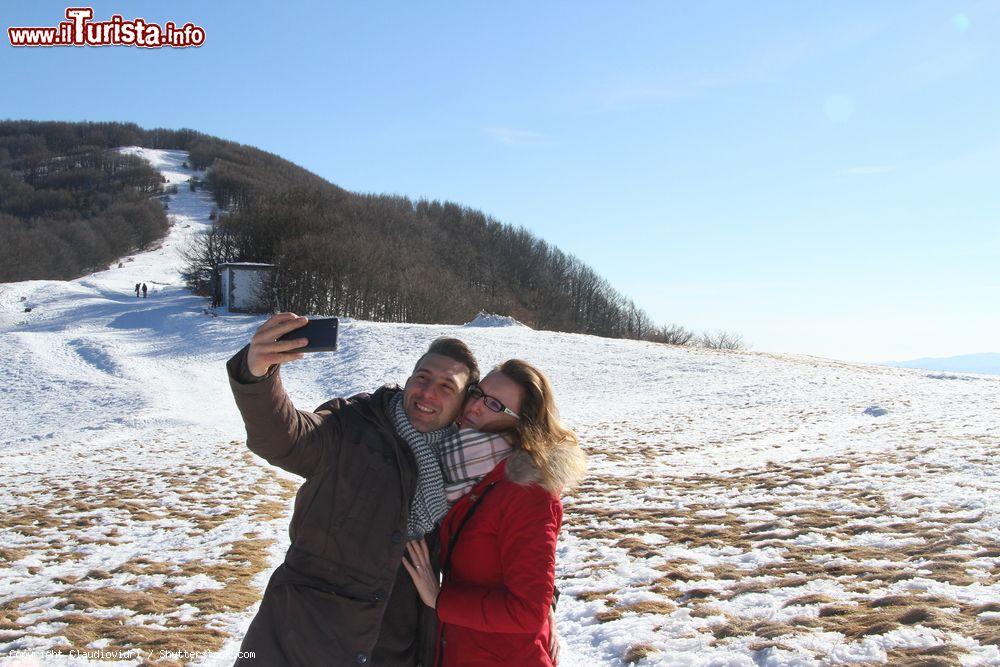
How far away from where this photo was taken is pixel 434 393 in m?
2.65

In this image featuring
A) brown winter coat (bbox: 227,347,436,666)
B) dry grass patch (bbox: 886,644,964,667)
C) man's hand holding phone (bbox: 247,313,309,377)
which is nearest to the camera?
man's hand holding phone (bbox: 247,313,309,377)

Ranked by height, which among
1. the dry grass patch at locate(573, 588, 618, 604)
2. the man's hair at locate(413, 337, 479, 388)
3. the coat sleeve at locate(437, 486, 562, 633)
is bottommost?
the dry grass patch at locate(573, 588, 618, 604)

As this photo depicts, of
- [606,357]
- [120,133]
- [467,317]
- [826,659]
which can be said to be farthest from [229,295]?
[120,133]

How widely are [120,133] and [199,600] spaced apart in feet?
638

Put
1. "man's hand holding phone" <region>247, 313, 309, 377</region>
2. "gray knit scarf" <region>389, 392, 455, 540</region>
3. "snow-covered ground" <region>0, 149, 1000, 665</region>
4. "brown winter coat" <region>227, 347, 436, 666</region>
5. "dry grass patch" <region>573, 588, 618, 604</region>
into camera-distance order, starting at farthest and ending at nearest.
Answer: "dry grass patch" <region>573, 588, 618, 604</region> < "snow-covered ground" <region>0, 149, 1000, 665</region> < "gray knit scarf" <region>389, 392, 455, 540</region> < "brown winter coat" <region>227, 347, 436, 666</region> < "man's hand holding phone" <region>247, 313, 309, 377</region>

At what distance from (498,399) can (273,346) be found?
91cm

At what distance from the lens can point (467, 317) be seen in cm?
5925

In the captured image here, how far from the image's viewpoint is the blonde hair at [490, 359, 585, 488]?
8.18 feet

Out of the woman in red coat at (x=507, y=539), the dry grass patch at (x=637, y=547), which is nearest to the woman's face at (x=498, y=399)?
the woman in red coat at (x=507, y=539)

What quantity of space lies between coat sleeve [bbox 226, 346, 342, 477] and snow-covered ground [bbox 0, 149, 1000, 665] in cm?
320

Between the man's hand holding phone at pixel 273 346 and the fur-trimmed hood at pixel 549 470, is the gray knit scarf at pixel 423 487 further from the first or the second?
the man's hand holding phone at pixel 273 346

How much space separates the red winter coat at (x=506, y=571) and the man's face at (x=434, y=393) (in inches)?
12.4

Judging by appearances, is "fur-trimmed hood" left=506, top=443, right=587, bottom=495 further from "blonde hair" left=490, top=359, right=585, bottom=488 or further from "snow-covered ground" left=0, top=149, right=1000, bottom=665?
"snow-covered ground" left=0, top=149, right=1000, bottom=665

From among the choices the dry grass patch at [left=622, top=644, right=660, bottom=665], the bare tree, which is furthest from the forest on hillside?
the dry grass patch at [left=622, top=644, right=660, bottom=665]
